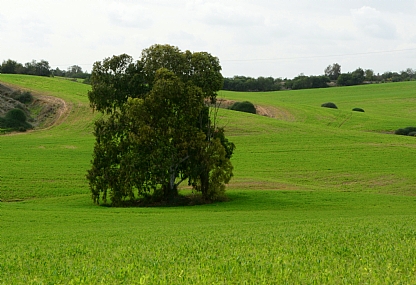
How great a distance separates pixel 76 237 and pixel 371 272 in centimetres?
1390

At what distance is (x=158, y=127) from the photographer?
1614 inches

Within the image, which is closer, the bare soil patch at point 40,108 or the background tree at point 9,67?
the bare soil patch at point 40,108

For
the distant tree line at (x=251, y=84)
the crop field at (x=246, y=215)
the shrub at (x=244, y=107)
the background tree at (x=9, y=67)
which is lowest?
the crop field at (x=246, y=215)

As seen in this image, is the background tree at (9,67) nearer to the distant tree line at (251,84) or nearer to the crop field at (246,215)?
the crop field at (246,215)

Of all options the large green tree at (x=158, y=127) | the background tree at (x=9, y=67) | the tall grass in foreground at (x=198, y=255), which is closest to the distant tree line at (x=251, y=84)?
the background tree at (x=9, y=67)

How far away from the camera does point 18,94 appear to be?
93.3m

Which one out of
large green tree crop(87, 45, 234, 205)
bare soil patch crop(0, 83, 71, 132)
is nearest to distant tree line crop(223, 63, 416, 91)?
bare soil patch crop(0, 83, 71, 132)

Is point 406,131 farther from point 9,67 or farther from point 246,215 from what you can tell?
point 9,67

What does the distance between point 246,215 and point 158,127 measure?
11.8 meters

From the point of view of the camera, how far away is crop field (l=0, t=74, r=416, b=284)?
42.6 ft

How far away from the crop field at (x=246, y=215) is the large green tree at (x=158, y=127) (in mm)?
3147

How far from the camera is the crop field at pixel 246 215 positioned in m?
13.0

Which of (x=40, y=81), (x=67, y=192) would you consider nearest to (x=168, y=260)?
(x=67, y=192)

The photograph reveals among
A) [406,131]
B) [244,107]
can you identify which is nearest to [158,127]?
[406,131]
